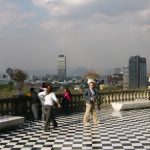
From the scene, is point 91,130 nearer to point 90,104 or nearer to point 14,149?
point 90,104

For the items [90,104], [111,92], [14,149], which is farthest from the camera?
[111,92]

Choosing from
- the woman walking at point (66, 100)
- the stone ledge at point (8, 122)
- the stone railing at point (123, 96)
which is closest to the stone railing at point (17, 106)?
the woman walking at point (66, 100)

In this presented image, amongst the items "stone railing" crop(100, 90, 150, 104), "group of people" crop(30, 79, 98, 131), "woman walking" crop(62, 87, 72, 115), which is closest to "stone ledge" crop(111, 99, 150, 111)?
"stone railing" crop(100, 90, 150, 104)

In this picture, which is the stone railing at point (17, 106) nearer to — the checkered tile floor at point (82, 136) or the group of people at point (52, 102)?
the group of people at point (52, 102)

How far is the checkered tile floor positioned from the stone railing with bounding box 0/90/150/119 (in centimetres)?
113

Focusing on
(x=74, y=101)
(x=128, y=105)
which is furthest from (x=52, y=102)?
(x=128, y=105)

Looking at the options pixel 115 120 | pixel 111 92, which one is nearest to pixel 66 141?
pixel 115 120

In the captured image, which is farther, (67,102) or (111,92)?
(111,92)

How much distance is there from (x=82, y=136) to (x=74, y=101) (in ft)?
26.0

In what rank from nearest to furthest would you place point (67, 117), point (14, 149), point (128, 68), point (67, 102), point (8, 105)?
point (14, 149)
point (8, 105)
point (67, 117)
point (67, 102)
point (128, 68)

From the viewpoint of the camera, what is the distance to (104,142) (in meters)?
10.9

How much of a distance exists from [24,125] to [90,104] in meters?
2.57

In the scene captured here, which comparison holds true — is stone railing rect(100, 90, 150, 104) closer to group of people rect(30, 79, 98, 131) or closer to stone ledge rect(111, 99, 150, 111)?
stone ledge rect(111, 99, 150, 111)

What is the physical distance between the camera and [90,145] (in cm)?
1041
